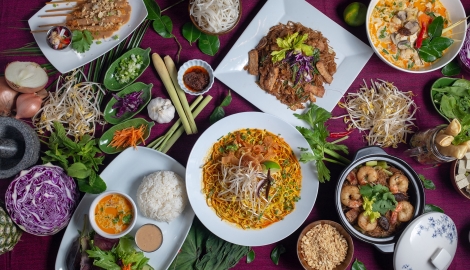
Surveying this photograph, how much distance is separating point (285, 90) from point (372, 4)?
0.93 meters

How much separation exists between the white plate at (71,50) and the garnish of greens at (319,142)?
4.71ft

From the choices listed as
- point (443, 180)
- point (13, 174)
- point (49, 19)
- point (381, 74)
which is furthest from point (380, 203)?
point (49, 19)

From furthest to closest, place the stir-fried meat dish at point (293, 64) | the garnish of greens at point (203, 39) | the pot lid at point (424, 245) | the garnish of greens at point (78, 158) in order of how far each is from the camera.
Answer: the garnish of greens at point (203, 39) < the stir-fried meat dish at point (293, 64) < the garnish of greens at point (78, 158) < the pot lid at point (424, 245)

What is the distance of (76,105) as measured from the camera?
293 centimetres

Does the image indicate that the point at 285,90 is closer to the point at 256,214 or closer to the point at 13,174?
the point at 256,214

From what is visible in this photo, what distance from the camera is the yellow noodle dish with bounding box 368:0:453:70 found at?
2992mm

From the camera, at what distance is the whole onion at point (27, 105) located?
9.27 ft

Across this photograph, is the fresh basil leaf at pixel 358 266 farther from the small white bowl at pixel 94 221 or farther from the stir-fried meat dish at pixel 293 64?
the small white bowl at pixel 94 221

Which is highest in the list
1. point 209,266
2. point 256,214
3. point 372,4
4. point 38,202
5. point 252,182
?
point 372,4

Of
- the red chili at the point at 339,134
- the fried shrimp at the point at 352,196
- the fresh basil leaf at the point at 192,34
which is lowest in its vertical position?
the fried shrimp at the point at 352,196

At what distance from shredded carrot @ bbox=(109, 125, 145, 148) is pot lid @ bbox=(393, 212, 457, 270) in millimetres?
1934

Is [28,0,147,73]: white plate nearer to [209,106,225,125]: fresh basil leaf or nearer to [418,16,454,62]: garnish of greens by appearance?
[209,106,225,125]: fresh basil leaf

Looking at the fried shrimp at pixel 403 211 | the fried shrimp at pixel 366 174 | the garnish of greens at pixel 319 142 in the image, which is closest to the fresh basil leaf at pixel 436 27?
the garnish of greens at pixel 319 142

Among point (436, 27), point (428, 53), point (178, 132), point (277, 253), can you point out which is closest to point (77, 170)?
point (178, 132)
